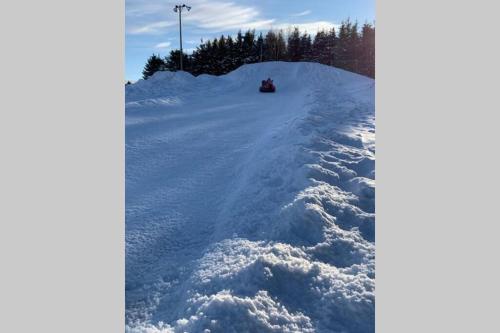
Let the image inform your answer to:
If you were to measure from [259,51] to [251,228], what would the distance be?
3520 cm

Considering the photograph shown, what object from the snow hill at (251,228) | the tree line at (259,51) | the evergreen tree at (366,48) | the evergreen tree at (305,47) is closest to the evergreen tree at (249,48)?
the tree line at (259,51)

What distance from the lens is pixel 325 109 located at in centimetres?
1005

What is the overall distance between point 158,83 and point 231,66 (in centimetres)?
2231

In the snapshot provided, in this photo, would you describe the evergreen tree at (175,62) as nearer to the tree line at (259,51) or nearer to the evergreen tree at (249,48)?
→ the tree line at (259,51)

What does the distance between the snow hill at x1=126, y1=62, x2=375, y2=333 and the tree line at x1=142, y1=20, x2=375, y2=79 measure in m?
28.9

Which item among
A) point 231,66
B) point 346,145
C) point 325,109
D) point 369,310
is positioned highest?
point 231,66

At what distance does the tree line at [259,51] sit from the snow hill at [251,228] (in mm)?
28898

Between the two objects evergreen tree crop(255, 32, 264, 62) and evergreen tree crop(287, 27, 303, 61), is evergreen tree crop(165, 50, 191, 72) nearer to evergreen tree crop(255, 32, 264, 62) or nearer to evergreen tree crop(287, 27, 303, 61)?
evergreen tree crop(255, 32, 264, 62)

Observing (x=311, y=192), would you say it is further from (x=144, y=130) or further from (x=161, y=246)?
(x=144, y=130)

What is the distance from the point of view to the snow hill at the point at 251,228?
9.30 ft

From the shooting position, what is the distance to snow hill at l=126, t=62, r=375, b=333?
2.83 metres

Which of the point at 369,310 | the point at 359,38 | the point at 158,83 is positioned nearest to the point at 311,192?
the point at 369,310

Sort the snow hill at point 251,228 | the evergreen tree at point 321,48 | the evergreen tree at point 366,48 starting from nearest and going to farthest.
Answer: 1. the snow hill at point 251,228
2. the evergreen tree at point 366,48
3. the evergreen tree at point 321,48

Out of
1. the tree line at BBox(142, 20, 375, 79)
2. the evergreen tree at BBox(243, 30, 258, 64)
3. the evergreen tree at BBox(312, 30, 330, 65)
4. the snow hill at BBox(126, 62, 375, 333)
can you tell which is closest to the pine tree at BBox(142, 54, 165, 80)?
the tree line at BBox(142, 20, 375, 79)
